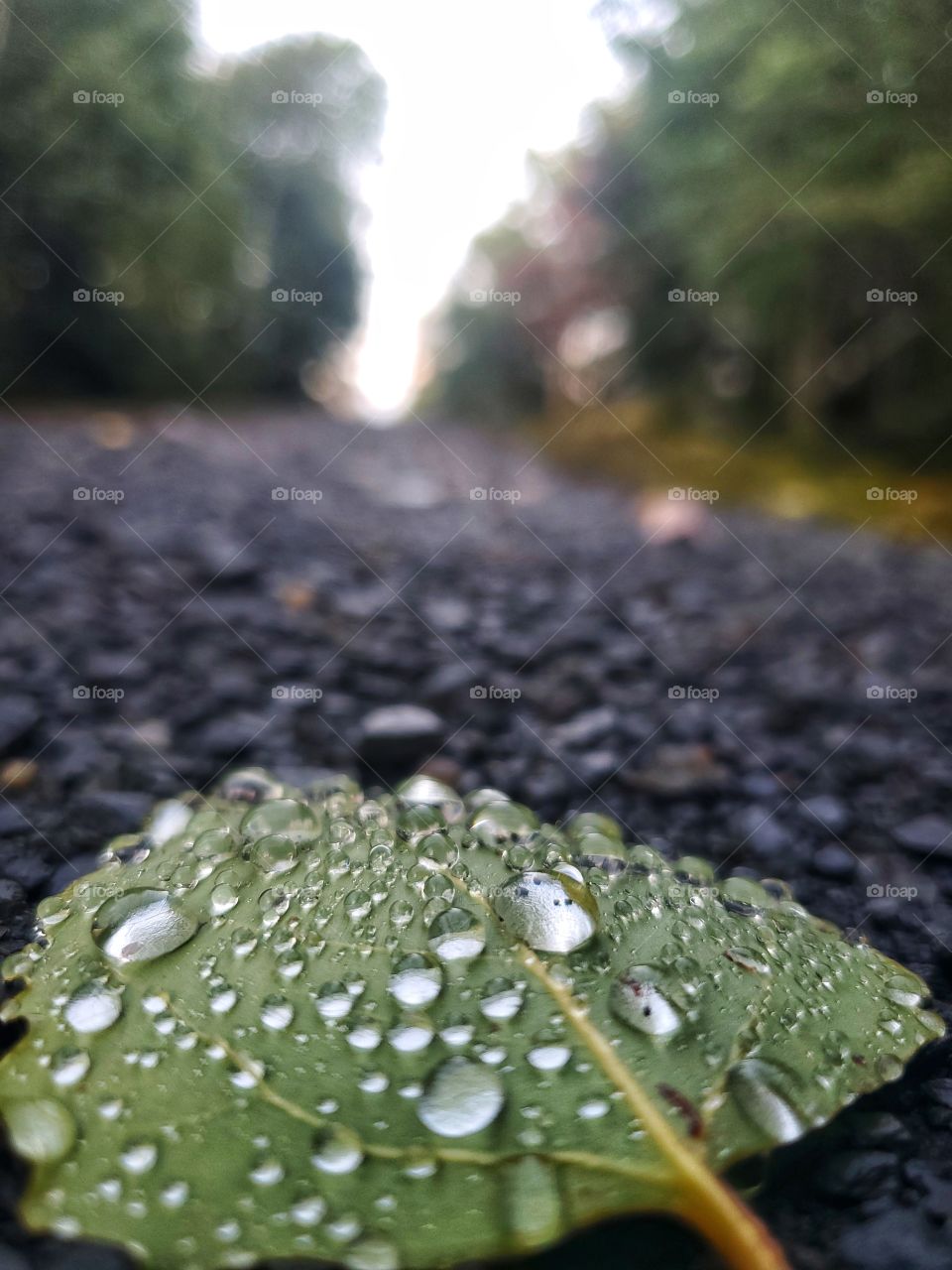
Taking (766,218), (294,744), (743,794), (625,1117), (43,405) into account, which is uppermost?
(43,405)

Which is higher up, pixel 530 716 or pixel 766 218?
pixel 766 218

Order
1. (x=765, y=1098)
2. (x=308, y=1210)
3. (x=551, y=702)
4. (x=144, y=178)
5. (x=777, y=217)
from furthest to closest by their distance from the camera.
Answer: (x=144, y=178) → (x=777, y=217) → (x=551, y=702) → (x=765, y=1098) → (x=308, y=1210)

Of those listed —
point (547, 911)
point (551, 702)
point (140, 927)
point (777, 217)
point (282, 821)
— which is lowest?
point (547, 911)

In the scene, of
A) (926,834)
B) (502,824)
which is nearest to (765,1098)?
(502,824)

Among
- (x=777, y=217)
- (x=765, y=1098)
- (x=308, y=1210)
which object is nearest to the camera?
(x=308, y=1210)

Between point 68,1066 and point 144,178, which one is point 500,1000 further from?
point 144,178

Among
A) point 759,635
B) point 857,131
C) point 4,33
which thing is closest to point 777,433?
point 857,131

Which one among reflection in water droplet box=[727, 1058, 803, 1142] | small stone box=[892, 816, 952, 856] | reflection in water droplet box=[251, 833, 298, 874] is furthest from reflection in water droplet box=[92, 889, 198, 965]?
small stone box=[892, 816, 952, 856]

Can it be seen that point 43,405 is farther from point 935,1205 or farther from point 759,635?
point 935,1205
